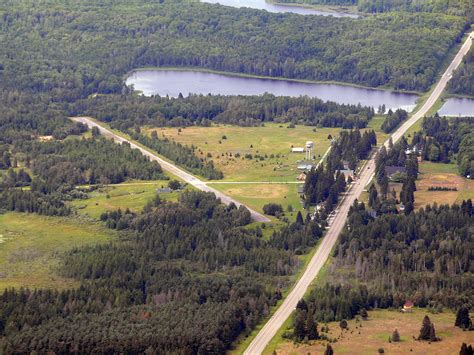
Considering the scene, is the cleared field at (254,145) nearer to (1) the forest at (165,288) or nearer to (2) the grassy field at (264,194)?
(2) the grassy field at (264,194)

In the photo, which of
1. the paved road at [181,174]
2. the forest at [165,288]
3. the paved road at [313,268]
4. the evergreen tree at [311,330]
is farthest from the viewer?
the paved road at [181,174]

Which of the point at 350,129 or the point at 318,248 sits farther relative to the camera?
the point at 350,129

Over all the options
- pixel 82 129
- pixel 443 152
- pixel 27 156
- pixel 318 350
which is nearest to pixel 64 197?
pixel 27 156

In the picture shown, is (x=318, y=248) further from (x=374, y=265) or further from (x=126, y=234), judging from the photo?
(x=126, y=234)

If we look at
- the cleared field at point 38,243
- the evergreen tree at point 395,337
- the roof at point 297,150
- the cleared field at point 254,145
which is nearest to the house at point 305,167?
the cleared field at point 254,145

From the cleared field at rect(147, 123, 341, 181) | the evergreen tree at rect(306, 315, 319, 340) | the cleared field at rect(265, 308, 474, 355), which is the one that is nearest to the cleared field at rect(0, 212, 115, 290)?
the cleared field at rect(147, 123, 341, 181)

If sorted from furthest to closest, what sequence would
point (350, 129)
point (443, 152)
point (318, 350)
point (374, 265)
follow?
point (350, 129) → point (443, 152) → point (374, 265) → point (318, 350)

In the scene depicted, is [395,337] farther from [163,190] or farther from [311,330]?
[163,190]

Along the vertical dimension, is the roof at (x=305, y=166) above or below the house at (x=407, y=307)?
above
